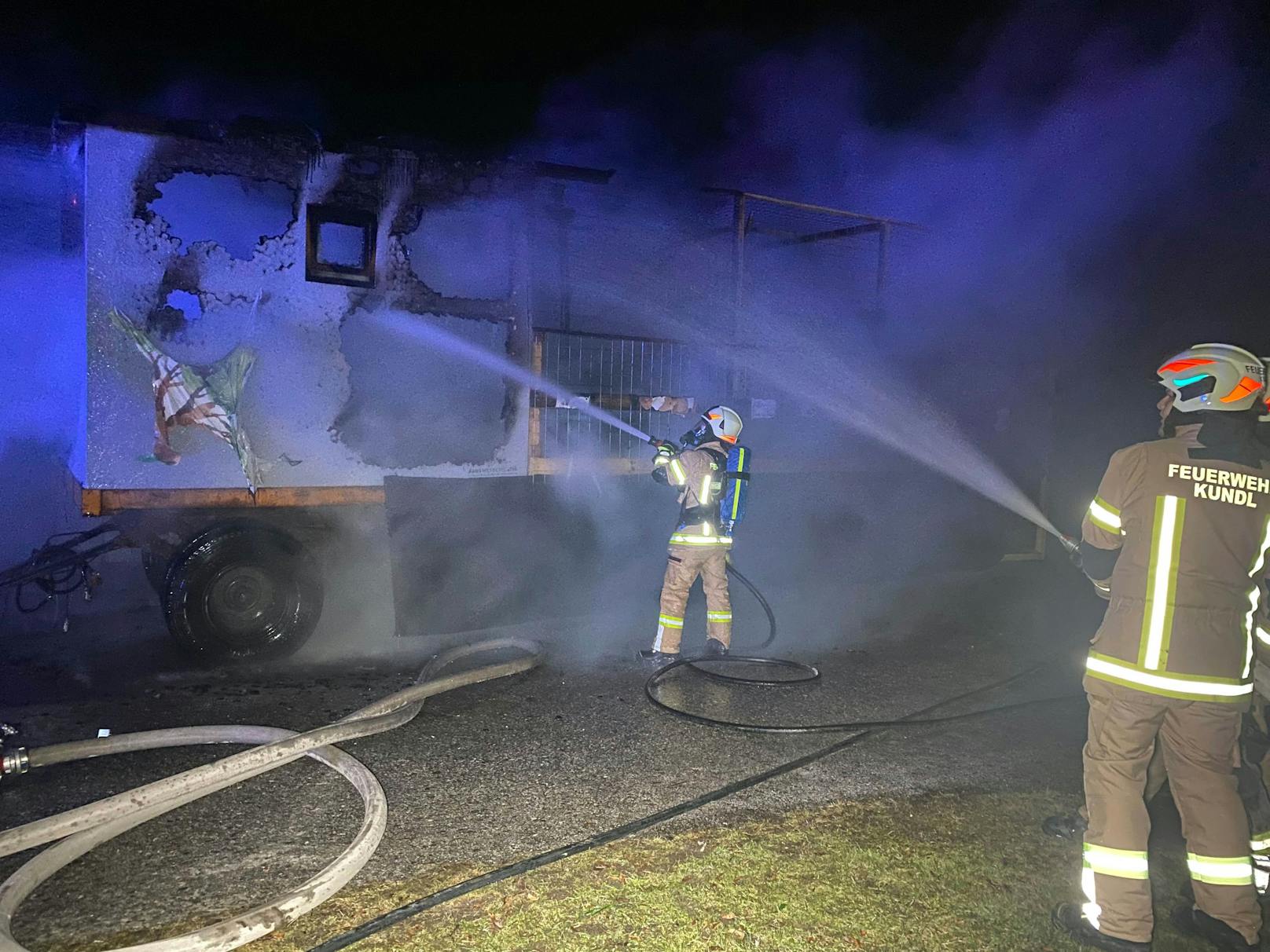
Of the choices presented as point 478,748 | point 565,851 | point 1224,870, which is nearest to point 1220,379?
point 1224,870

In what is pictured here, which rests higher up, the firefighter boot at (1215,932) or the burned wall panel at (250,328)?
the burned wall panel at (250,328)

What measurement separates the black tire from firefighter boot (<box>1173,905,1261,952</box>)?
5.46 meters

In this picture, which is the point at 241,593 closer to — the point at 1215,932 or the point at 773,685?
the point at 773,685

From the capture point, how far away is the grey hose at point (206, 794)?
108 inches

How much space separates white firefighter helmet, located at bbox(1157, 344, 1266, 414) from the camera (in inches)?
116

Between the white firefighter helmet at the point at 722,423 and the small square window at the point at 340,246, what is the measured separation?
9.09 ft

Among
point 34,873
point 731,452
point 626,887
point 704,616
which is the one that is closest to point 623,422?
point 731,452

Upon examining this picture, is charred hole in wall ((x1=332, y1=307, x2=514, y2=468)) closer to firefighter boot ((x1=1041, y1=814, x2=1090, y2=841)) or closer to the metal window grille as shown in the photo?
the metal window grille

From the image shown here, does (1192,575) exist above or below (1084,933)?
above

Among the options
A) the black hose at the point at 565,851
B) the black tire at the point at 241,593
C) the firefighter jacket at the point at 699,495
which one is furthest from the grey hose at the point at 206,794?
the firefighter jacket at the point at 699,495

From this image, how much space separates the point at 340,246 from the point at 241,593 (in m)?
2.61

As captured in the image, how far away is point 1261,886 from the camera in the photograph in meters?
3.29

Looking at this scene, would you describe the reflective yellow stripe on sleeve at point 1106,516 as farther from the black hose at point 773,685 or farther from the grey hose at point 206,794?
the grey hose at point 206,794

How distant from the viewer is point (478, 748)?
4.56m
